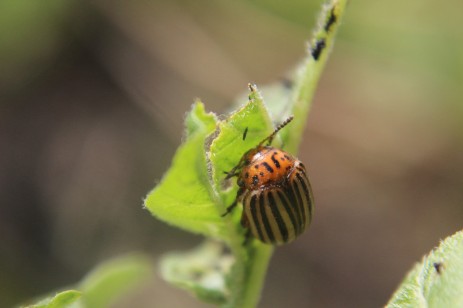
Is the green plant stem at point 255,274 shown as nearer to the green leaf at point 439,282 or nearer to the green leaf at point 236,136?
the green leaf at point 236,136

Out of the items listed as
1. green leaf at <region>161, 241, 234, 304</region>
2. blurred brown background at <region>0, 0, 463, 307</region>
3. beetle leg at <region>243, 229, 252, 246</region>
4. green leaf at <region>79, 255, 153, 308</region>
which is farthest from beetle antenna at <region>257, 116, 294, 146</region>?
blurred brown background at <region>0, 0, 463, 307</region>

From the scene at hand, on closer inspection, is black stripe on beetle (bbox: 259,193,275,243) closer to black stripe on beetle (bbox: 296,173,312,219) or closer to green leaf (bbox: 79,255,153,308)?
black stripe on beetle (bbox: 296,173,312,219)

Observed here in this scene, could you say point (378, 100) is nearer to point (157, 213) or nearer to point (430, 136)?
point (430, 136)

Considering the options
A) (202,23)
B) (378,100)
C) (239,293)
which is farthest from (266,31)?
(239,293)

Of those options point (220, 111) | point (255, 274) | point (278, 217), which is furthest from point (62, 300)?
point (220, 111)

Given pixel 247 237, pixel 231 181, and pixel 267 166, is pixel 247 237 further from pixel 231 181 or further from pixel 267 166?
pixel 267 166

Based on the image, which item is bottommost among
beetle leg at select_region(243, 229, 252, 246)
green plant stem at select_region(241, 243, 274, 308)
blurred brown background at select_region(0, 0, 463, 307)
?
green plant stem at select_region(241, 243, 274, 308)
